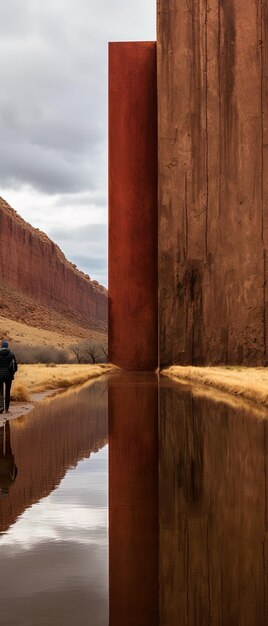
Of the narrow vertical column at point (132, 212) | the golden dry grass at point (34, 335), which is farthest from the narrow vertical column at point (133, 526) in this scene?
the golden dry grass at point (34, 335)

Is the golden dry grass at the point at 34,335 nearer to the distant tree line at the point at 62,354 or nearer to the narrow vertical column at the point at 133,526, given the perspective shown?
the distant tree line at the point at 62,354

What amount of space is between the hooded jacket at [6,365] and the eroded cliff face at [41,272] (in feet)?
305

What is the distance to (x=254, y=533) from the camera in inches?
213

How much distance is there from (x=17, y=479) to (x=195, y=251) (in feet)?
105

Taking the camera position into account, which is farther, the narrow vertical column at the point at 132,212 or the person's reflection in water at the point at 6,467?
the narrow vertical column at the point at 132,212

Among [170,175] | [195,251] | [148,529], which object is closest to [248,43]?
[170,175]

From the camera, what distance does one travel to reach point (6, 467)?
8.30m

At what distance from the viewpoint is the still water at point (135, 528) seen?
396cm

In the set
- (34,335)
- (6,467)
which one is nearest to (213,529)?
(6,467)

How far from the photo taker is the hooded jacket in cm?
1581

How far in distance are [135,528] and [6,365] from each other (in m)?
10.7

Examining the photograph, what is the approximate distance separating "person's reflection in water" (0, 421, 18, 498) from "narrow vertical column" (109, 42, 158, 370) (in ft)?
101

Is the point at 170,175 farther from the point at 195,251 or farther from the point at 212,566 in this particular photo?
the point at 212,566

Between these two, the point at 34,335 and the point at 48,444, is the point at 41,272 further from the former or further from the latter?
the point at 48,444
